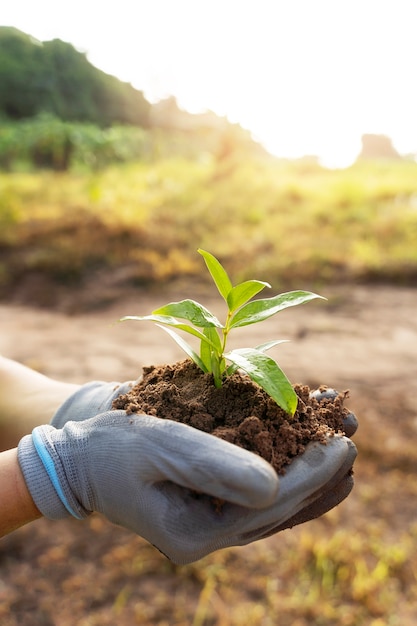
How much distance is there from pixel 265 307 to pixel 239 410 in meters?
0.23

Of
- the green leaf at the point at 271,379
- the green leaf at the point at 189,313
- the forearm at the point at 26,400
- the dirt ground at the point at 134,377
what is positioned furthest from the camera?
the dirt ground at the point at 134,377

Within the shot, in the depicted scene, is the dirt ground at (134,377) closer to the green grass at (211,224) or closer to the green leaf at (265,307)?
the green grass at (211,224)

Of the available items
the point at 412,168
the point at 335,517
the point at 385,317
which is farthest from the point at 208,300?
the point at 412,168

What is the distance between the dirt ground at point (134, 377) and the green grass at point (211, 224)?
0.54m

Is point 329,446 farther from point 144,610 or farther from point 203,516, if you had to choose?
point 144,610

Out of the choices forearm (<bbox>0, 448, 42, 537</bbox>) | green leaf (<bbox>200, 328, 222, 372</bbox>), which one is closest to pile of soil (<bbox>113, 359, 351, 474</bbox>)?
green leaf (<bbox>200, 328, 222, 372</bbox>)

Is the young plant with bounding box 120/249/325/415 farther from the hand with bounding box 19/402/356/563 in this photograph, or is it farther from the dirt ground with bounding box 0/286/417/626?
the dirt ground with bounding box 0/286/417/626

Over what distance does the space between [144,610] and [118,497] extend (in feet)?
4.52

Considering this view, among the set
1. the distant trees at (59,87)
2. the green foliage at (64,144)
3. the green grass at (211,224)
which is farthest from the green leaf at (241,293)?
the green foliage at (64,144)

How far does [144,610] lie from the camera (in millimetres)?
2186

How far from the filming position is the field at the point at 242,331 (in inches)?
88.8

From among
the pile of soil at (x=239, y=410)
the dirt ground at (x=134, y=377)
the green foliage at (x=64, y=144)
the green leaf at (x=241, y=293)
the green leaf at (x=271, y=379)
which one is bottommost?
the dirt ground at (x=134, y=377)

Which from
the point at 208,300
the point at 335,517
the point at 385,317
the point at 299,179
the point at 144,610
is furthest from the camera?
the point at 299,179

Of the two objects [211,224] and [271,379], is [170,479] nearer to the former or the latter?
[271,379]
